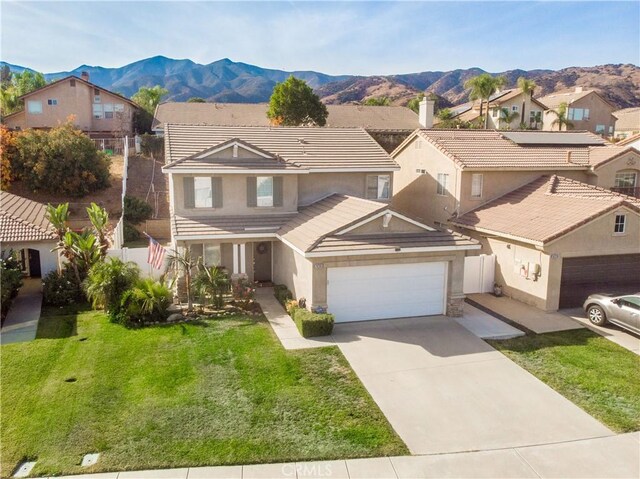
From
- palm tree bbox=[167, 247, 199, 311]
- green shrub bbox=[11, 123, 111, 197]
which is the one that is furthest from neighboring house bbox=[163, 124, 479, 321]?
green shrub bbox=[11, 123, 111, 197]

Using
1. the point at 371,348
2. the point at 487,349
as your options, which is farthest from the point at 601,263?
the point at 371,348

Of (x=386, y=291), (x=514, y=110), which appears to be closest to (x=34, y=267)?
(x=386, y=291)

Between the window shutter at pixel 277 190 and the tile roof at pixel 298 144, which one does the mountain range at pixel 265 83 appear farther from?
the window shutter at pixel 277 190

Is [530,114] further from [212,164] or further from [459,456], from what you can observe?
[459,456]

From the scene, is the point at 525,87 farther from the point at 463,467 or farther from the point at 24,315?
the point at 463,467

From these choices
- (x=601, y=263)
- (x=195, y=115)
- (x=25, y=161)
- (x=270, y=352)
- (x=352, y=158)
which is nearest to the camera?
(x=270, y=352)

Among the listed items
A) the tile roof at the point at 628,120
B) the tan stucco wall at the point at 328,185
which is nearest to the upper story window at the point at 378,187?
the tan stucco wall at the point at 328,185
